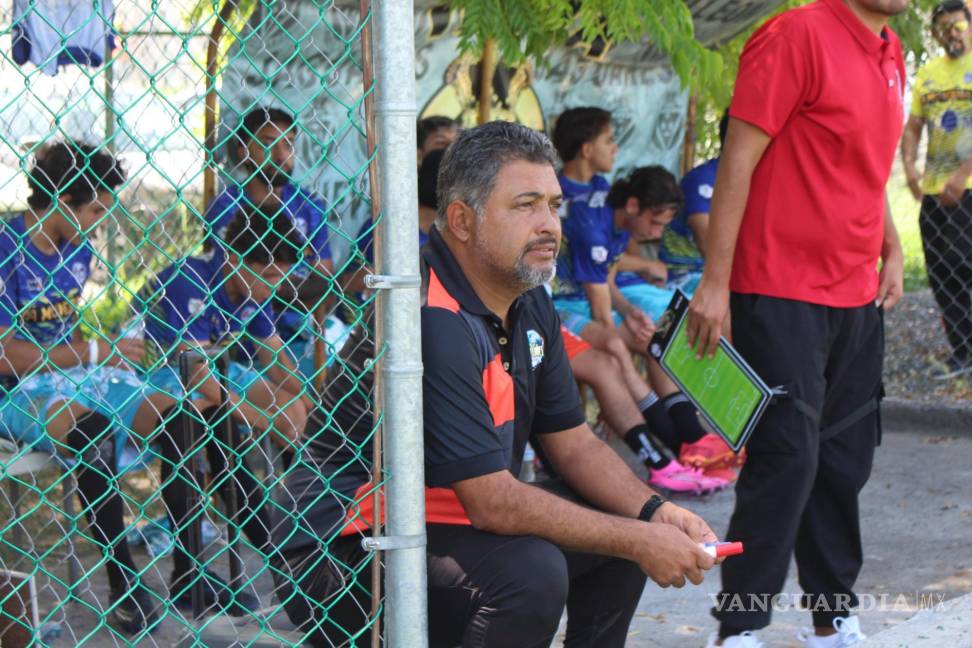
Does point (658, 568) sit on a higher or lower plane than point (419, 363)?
lower

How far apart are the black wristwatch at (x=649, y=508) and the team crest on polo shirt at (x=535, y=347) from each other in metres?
0.42

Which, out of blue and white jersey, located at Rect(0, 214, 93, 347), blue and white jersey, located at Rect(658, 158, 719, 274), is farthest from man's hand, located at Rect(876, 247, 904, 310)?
blue and white jersey, located at Rect(658, 158, 719, 274)

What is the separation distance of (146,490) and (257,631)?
2625mm

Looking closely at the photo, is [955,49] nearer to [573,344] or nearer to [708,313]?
[573,344]

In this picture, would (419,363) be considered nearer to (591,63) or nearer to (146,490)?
(146,490)

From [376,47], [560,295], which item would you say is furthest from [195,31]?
[560,295]

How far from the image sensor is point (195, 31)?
88.4 inches

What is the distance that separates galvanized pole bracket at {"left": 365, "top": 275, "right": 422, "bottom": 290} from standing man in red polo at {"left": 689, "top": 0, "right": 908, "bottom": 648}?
136cm

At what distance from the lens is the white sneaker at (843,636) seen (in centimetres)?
353

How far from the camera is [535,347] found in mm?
2963

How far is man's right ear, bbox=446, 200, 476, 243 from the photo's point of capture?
2.83 m

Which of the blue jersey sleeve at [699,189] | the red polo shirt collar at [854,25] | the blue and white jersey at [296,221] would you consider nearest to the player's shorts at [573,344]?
the blue and white jersey at [296,221]

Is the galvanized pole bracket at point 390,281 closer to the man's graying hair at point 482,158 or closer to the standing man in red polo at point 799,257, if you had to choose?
the man's graying hair at point 482,158

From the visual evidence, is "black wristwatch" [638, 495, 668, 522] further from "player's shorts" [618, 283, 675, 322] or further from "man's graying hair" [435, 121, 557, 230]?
"player's shorts" [618, 283, 675, 322]
